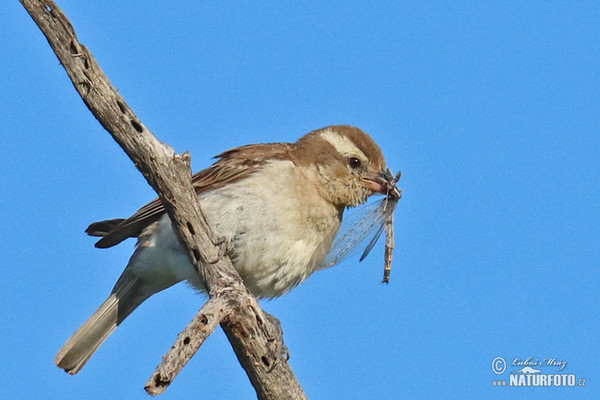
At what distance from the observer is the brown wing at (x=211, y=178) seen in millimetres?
7289

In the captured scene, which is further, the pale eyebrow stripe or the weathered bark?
the pale eyebrow stripe

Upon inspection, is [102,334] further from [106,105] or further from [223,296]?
[106,105]

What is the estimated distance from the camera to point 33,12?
16.4 ft

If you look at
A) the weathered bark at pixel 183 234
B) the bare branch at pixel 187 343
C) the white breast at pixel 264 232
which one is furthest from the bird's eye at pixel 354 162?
the bare branch at pixel 187 343

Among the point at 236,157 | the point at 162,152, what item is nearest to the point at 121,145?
the point at 162,152

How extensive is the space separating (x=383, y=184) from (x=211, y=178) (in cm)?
159

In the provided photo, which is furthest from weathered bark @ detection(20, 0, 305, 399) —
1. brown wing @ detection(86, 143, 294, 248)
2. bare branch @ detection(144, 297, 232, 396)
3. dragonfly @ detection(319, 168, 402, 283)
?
dragonfly @ detection(319, 168, 402, 283)

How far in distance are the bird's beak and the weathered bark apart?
6.90 ft

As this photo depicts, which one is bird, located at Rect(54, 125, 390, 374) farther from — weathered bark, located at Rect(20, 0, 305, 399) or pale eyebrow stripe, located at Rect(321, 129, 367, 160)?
weathered bark, located at Rect(20, 0, 305, 399)

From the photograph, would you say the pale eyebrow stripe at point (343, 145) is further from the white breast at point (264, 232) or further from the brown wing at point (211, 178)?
the white breast at point (264, 232)

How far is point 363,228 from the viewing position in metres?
8.08

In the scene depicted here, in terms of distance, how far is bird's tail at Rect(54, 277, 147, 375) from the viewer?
24.3 feet

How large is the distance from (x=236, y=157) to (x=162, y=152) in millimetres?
2200

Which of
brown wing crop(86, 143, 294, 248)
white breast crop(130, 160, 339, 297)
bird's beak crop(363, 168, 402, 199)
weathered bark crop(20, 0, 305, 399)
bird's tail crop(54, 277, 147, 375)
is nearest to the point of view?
weathered bark crop(20, 0, 305, 399)
